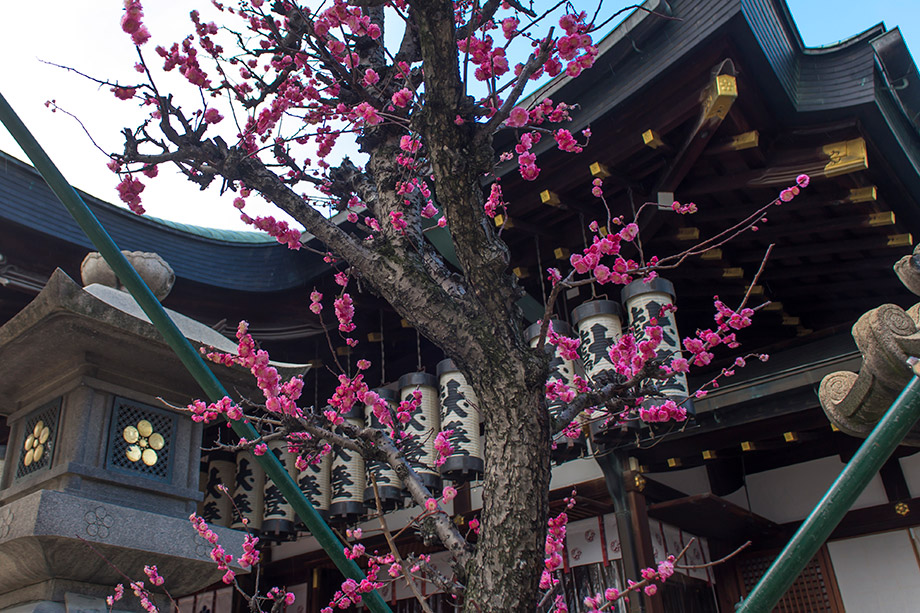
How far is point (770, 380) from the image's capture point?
20.4ft

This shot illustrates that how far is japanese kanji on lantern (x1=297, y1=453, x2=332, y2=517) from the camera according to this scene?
8086 mm

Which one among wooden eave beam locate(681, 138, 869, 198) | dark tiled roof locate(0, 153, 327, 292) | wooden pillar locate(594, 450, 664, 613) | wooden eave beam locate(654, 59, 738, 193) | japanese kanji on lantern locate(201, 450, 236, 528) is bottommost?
wooden pillar locate(594, 450, 664, 613)

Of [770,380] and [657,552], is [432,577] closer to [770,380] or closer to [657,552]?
[770,380]

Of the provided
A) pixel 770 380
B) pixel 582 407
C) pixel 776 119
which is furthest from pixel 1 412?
pixel 776 119

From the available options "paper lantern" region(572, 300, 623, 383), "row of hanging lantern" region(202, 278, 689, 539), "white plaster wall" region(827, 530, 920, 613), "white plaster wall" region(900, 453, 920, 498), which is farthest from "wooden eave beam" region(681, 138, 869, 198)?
"white plaster wall" region(827, 530, 920, 613)

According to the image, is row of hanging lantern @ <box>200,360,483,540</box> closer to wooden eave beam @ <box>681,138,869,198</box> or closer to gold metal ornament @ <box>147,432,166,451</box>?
gold metal ornament @ <box>147,432,166,451</box>

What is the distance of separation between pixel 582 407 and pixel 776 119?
4846mm

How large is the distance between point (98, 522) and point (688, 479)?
271 inches

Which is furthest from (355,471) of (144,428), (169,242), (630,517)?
(144,428)

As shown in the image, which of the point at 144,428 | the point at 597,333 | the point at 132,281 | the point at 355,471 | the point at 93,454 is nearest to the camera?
the point at 132,281

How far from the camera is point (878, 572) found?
720cm

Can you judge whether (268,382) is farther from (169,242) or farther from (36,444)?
(169,242)

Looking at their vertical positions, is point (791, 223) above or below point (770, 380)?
above

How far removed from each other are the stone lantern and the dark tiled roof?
3.15 metres
